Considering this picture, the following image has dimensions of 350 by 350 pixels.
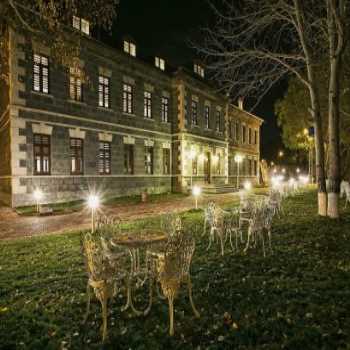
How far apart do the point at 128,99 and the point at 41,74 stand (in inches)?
244

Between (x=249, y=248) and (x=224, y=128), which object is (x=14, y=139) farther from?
(x=224, y=128)

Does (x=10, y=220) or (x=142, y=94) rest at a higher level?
(x=142, y=94)

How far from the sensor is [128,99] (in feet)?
64.5

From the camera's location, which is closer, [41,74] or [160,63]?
[41,74]

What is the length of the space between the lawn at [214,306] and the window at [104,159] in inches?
450

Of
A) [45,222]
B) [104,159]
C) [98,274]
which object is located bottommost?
[45,222]

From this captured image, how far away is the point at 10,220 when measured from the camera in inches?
432

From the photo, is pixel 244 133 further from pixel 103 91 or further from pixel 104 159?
pixel 104 159

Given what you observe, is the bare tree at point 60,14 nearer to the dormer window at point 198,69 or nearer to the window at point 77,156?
the window at point 77,156

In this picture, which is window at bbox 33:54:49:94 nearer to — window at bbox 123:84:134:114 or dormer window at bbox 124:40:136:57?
window at bbox 123:84:134:114

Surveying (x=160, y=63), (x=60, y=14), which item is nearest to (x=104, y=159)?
(x=160, y=63)

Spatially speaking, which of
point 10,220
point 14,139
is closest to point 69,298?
point 10,220

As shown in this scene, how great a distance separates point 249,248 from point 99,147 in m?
13.0

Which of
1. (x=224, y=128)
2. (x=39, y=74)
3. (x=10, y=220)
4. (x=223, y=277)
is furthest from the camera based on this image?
(x=224, y=128)
